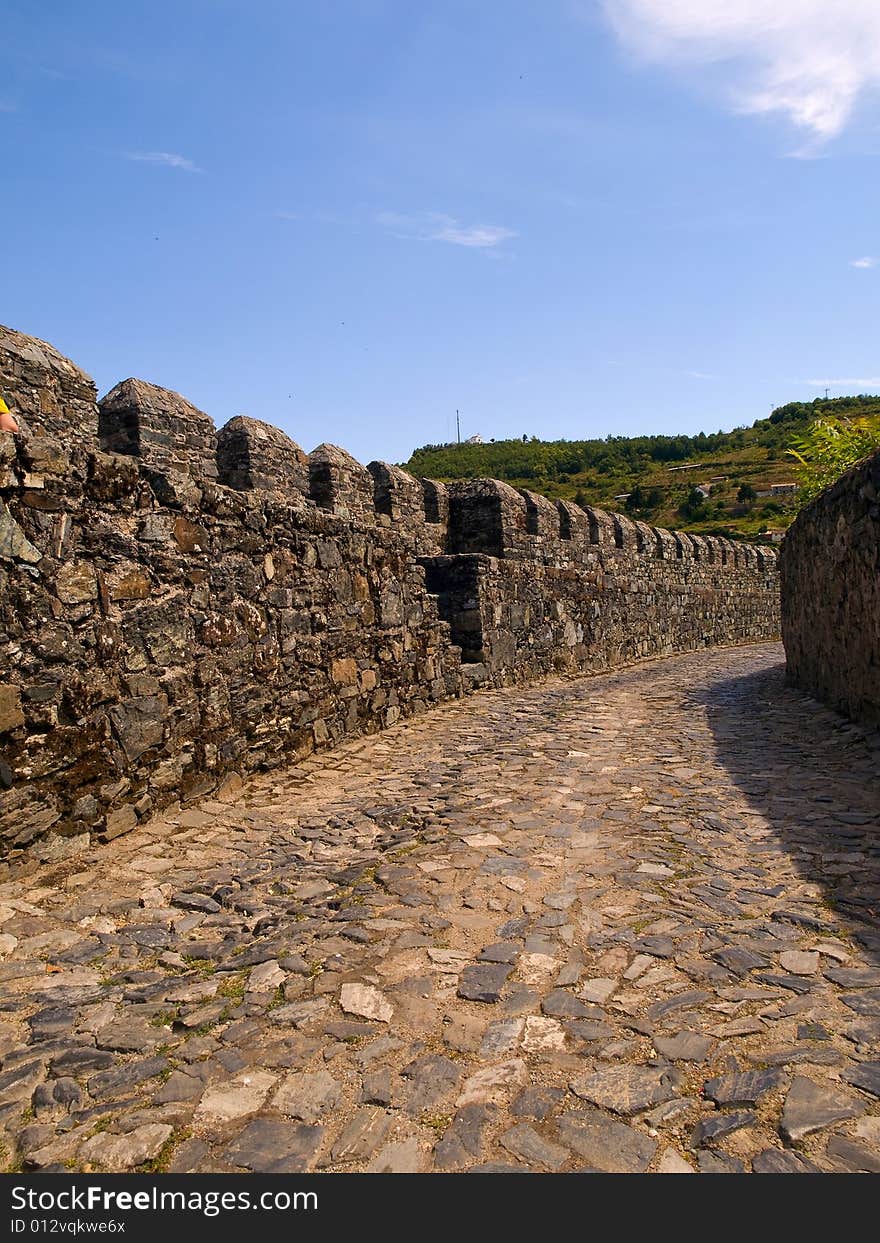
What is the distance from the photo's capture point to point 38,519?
143 inches

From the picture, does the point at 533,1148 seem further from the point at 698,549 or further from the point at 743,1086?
the point at 698,549

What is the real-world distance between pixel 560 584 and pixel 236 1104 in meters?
9.67

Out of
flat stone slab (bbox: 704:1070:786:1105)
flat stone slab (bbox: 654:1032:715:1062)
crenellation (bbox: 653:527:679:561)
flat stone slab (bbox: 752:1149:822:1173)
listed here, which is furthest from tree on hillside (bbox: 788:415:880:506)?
flat stone slab (bbox: 752:1149:822:1173)

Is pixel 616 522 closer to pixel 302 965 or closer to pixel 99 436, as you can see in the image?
pixel 99 436

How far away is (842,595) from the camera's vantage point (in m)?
6.60

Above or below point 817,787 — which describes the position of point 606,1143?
above

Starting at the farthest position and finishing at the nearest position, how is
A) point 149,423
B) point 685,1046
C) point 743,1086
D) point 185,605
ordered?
point 149,423, point 185,605, point 685,1046, point 743,1086

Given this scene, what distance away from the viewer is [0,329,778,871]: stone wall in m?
3.57

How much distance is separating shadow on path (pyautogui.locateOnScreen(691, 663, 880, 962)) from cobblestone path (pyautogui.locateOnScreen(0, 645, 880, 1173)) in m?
0.02

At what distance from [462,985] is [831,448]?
11.9m

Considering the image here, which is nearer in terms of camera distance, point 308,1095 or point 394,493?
point 308,1095

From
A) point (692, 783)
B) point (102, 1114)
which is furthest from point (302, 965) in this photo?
point (692, 783)

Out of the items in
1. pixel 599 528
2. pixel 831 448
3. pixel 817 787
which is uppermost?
pixel 831 448

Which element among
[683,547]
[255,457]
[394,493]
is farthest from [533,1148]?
[683,547]
